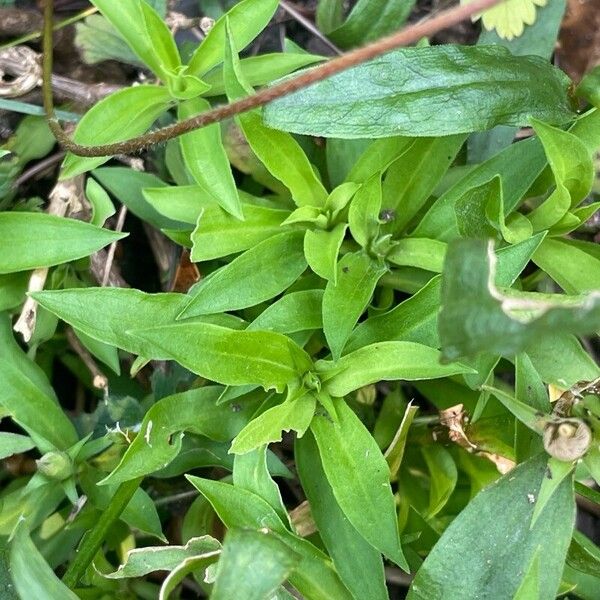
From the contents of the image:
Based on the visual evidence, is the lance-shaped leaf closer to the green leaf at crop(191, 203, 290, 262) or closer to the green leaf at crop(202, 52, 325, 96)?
the green leaf at crop(191, 203, 290, 262)

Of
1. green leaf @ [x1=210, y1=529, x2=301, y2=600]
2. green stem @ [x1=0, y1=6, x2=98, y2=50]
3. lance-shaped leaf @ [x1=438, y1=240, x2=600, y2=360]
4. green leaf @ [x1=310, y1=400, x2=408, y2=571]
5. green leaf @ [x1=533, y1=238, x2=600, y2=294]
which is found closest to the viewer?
lance-shaped leaf @ [x1=438, y1=240, x2=600, y2=360]

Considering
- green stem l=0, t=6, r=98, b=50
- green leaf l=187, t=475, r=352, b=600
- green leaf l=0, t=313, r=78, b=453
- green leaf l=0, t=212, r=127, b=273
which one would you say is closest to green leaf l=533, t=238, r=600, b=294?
green leaf l=187, t=475, r=352, b=600

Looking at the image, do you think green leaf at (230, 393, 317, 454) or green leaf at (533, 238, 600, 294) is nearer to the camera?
green leaf at (230, 393, 317, 454)

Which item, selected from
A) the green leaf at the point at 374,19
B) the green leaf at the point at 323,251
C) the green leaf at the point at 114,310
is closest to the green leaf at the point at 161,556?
the green leaf at the point at 114,310

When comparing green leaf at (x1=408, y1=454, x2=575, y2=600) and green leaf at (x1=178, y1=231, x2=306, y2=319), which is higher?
green leaf at (x1=178, y1=231, x2=306, y2=319)

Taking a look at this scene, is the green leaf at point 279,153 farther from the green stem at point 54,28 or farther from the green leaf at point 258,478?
the green stem at point 54,28
